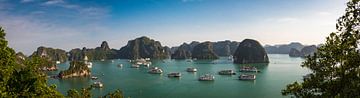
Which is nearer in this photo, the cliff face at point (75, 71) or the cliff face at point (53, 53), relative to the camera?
the cliff face at point (75, 71)

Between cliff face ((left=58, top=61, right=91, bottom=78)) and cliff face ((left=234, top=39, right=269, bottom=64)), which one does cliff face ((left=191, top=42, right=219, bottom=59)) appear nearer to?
cliff face ((left=234, top=39, right=269, bottom=64))

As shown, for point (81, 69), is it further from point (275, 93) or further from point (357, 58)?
point (357, 58)

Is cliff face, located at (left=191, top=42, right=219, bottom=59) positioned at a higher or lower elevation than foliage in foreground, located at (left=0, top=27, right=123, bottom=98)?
higher

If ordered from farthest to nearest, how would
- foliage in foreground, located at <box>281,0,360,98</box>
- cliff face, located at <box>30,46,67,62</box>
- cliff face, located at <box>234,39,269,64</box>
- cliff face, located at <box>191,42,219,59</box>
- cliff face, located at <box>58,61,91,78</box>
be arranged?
1. cliff face, located at <box>191,42,219,59</box>
2. cliff face, located at <box>30,46,67,62</box>
3. cliff face, located at <box>234,39,269,64</box>
4. cliff face, located at <box>58,61,91,78</box>
5. foliage in foreground, located at <box>281,0,360,98</box>

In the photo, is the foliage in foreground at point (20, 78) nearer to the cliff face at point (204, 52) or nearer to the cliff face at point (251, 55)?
the cliff face at point (251, 55)

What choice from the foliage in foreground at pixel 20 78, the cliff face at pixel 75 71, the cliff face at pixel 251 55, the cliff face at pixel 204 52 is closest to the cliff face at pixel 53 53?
the cliff face at pixel 204 52

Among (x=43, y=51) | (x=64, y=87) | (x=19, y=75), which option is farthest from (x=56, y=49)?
(x=19, y=75)

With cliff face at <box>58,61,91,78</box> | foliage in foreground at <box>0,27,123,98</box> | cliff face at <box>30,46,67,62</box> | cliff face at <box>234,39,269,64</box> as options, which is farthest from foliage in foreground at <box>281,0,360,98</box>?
cliff face at <box>30,46,67,62</box>

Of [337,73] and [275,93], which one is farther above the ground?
[337,73]

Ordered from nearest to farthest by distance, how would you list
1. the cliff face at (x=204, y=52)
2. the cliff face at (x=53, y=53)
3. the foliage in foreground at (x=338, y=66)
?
the foliage in foreground at (x=338, y=66), the cliff face at (x=53, y=53), the cliff face at (x=204, y=52)
